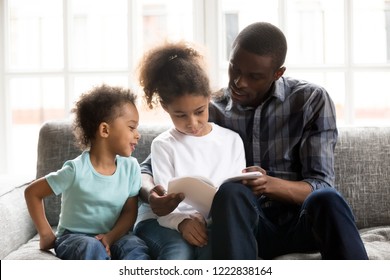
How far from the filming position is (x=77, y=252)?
132 cm

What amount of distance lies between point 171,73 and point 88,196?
34cm

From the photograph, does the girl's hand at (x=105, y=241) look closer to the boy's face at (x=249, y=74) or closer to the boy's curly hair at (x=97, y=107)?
the boy's curly hair at (x=97, y=107)

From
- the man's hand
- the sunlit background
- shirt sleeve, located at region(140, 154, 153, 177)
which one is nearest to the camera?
the man's hand

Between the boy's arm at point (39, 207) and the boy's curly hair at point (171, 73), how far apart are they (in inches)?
12.5

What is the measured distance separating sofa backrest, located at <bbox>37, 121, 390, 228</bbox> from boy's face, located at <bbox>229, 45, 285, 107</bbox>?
334 millimetres

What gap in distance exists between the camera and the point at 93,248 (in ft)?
4.35

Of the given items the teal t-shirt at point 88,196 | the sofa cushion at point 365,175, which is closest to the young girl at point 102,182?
the teal t-shirt at point 88,196

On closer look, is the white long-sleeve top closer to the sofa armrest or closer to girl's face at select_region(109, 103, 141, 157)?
girl's face at select_region(109, 103, 141, 157)

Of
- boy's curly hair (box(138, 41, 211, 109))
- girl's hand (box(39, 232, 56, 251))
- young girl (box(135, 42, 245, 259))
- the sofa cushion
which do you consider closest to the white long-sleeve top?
young girl (box(135, 42, 245, 259))

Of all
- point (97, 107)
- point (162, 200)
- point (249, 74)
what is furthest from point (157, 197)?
point (249, 74)

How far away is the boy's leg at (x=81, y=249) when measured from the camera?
1.32 metres

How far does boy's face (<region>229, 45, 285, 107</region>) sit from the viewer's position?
1464 mm

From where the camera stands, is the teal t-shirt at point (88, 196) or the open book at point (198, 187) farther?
the teal t-shirt at point (88, 196)

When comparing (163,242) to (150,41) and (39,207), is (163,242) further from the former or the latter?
(150,41)
